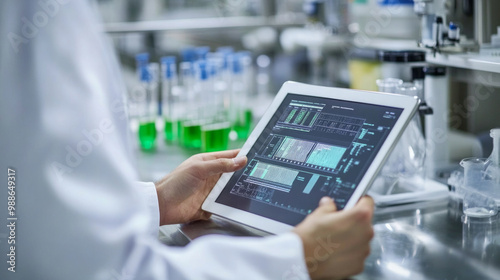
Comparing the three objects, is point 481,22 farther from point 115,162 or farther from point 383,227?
point 115,162

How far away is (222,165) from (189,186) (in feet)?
0.28

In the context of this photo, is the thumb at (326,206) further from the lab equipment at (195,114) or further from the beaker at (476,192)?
the lab equipment at (195,114)

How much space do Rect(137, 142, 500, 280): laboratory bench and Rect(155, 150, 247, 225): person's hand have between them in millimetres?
35

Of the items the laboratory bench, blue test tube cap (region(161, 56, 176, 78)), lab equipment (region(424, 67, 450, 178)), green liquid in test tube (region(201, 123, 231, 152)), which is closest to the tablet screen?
the laboratory bench

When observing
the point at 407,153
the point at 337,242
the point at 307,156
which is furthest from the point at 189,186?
the point at 407,153

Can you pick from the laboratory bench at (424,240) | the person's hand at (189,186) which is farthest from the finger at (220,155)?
the laboratory bench at (424,240)

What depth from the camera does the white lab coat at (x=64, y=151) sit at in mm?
784

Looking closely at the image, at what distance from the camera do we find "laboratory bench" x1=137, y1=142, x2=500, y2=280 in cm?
103

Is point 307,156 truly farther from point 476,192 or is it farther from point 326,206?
point 476,192

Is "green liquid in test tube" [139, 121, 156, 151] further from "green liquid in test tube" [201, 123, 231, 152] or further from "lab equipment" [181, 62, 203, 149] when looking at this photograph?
"green liquid in test tube" [201, 123, 231, 152]

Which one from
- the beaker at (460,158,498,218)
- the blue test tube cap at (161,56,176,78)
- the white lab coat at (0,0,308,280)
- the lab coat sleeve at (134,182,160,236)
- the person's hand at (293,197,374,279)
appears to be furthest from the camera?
the blue test tube cap at (161,56,176,78)

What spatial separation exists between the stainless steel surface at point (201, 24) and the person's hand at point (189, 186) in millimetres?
1664

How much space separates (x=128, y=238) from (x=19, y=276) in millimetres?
168

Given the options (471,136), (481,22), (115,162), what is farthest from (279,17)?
(115,162)
